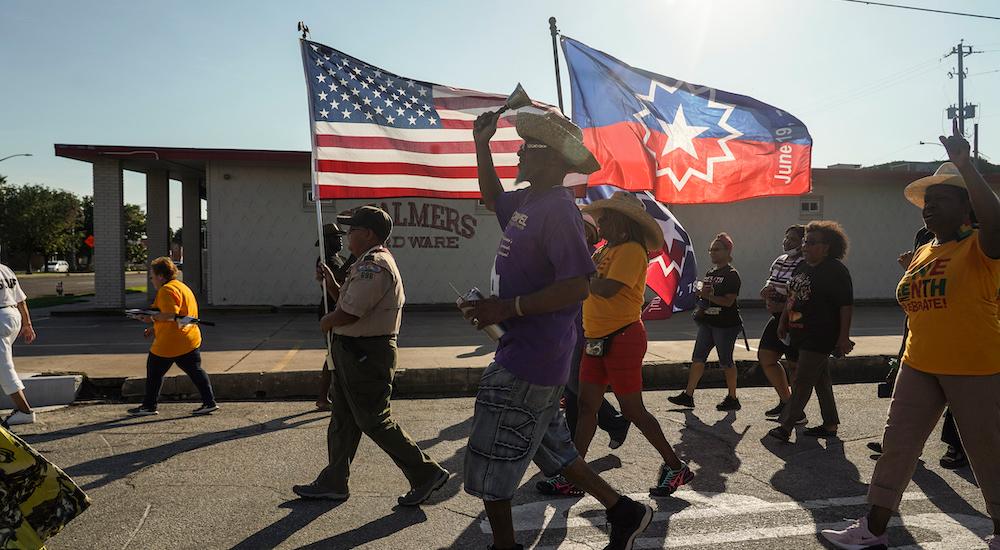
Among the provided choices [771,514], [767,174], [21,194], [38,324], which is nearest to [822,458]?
[771,514]

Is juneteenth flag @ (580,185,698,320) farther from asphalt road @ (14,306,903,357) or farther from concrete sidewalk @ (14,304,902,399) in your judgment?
asphalt road @ (14,306,903,357)

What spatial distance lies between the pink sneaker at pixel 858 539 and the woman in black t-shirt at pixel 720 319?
340 cm

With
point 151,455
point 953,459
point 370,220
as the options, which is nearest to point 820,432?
point 953,459

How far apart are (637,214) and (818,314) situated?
7.15ft

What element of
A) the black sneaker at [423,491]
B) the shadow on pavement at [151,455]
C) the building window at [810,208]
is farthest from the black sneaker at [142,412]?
the building window at [810,208]

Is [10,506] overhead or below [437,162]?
below

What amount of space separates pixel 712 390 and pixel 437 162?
13.2 ft

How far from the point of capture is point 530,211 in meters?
2.83

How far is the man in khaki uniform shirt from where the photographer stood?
4.18 m

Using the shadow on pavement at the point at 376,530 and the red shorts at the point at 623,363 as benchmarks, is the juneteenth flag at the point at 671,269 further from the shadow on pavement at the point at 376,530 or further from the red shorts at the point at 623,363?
the shadow on pavement at the point at 376,530

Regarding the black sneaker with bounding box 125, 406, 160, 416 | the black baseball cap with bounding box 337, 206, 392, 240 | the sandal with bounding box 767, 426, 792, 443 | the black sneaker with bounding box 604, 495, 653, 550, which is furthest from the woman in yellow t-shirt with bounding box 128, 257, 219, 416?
the sandal with bounding box 767, 426, 792, 443

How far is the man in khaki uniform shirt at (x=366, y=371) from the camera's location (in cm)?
418

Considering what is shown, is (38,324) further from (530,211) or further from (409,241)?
(530,211)

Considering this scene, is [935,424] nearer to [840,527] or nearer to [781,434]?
[840,527]
